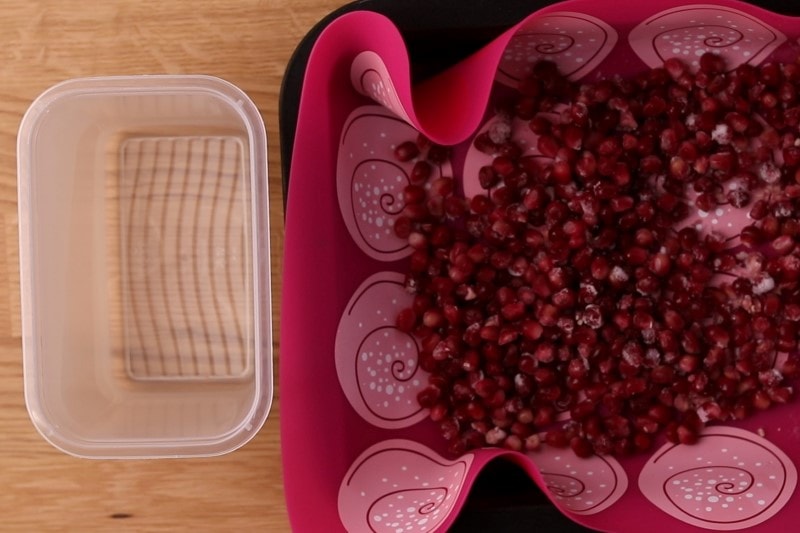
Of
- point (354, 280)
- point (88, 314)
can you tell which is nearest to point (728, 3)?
point (354, 280)

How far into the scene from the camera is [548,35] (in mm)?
678

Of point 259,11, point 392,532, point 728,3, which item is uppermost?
point 728,3

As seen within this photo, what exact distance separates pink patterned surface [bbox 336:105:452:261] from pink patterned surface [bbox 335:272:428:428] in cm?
3

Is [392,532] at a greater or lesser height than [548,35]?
lesser

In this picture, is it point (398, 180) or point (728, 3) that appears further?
point (398, 180)

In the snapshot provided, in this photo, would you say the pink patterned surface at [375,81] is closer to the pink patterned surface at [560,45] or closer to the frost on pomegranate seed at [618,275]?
the pink patterned surface at [560,45]

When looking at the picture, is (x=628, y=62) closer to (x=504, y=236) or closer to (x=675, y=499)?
(x=504, y=236)

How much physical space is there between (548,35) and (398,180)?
0.18m

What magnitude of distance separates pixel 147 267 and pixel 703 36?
56 cm

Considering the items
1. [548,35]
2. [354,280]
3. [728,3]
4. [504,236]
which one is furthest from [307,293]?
[728,3]

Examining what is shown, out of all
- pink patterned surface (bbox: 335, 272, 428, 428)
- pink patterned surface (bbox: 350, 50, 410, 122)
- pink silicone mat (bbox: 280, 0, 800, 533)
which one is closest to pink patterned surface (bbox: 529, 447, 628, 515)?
pink silicone mat (bbox: 280, 0, 800, 533)

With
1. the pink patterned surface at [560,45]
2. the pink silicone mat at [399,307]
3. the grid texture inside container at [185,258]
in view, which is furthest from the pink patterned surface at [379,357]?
the pink patterned surface at [560,45]

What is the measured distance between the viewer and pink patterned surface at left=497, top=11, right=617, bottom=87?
658mm

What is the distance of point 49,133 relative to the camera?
2.33 feet
